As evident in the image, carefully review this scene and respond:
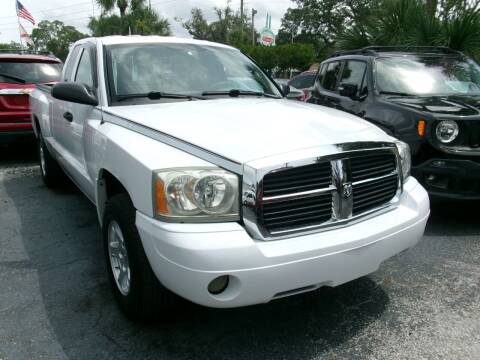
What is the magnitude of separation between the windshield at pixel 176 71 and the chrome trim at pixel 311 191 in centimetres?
148

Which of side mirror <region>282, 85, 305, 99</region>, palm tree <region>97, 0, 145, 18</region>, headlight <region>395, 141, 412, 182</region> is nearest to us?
headlight <region>395, 141, 412, 182</region>

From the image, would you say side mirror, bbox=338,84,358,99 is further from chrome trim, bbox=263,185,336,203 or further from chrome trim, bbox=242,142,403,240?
chrome trim, bbox=263,185,336,203

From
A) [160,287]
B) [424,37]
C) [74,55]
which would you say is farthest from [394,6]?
[160,287]

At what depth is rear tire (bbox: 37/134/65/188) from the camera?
223 inches

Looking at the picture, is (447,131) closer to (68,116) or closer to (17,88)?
(68,116)

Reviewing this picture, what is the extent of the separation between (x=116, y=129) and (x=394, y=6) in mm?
7253

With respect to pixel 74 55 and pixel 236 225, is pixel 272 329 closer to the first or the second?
pixel 236 225

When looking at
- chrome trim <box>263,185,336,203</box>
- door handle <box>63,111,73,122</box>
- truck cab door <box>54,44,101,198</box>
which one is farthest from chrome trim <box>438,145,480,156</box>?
door handle <box>63,111,73,122</box>

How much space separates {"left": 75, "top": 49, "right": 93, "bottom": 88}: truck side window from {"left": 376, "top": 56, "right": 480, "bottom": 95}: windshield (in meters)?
3.15

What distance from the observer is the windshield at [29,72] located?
7277 mm

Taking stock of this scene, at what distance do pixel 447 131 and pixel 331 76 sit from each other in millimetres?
2742

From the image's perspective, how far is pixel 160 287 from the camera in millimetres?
2512

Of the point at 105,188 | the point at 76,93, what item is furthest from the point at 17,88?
the point at 105,188

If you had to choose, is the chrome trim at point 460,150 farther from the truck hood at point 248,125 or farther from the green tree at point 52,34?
the green tree at point 52,34
